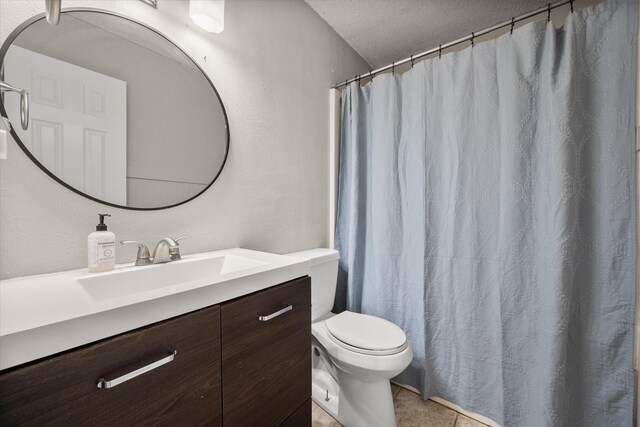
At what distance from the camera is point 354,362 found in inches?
45.0

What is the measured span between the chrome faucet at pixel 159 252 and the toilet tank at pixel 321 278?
2.16ft

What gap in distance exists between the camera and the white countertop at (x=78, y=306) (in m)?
0.41

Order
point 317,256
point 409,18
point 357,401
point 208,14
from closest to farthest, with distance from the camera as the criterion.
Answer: point 208,14 → point 357,401 → point 317,256 → point 409,18

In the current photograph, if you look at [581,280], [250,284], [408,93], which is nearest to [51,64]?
[250,284]

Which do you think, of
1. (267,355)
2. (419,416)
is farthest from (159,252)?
(419,416)

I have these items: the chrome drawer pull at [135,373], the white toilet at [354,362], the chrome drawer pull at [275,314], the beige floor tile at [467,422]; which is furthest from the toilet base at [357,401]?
the chrome drawer pull at [135,373]

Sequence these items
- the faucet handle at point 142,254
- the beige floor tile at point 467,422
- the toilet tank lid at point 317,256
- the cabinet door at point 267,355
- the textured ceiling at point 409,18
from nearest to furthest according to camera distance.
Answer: the cabinet door at point 267,355 < the faucet handle at point 142,254 < the beige floor tile at point 467,422 < the toilet tank lid at point 317,256 < the textured ceiling at point 409,18

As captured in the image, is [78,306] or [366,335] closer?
[78,306]

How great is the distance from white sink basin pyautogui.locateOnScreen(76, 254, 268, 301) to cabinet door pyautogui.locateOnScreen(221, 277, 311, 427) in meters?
0.12

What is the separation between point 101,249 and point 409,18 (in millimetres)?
2109

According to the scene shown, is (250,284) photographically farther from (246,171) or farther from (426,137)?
(426,137)

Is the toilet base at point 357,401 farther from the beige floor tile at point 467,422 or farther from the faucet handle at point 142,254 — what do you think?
the faucet handle at point 142,254

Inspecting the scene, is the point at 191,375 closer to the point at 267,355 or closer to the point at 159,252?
the point at 267,355

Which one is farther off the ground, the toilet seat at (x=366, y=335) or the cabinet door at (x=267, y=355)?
the cabinet door at (x=267, y=355)
